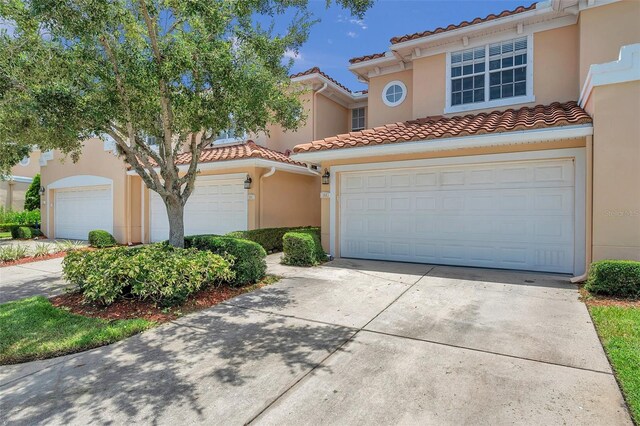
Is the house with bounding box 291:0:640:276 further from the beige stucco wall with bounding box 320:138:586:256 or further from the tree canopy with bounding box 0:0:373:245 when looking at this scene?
the tree canopy with bounding box 0:0:373:245

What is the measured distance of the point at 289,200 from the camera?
1364 centimetres

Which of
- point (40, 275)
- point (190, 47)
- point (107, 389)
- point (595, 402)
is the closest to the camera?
point (595, 402)

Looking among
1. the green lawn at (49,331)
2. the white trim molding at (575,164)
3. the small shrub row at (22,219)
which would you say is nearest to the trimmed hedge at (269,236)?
the white trim molding at (575,164)

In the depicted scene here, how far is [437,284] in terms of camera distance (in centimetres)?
735

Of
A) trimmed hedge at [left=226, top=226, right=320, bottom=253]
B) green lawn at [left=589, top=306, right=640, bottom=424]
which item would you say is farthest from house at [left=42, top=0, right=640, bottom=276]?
green lawn at [left=589, top=306, right=640, bottom=424]

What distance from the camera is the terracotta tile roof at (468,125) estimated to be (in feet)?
24.4

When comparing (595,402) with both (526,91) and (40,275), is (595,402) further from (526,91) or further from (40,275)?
(40,275)

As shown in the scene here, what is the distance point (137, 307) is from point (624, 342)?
6.84m

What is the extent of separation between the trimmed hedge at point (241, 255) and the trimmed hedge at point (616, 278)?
21.1 feet

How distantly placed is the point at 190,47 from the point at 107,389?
4.91 metres

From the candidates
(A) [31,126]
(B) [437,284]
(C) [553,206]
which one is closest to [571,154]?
(C) [553,206]

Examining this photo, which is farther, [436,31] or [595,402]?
[436,31]

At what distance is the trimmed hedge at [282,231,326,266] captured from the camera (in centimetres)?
949

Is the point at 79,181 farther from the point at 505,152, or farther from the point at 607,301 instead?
the point at 607,301
